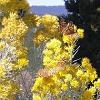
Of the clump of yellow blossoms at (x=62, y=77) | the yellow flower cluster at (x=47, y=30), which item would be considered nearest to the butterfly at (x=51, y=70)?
the clump of yellow blossoms at (x=62, y=77)

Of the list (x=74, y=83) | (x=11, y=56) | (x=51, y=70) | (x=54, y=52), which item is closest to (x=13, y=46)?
(x=11, y=56)

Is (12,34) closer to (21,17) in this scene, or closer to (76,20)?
(21,17)

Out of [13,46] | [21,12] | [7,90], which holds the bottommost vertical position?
[7,90]

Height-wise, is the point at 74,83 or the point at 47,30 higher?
the point at 47,30

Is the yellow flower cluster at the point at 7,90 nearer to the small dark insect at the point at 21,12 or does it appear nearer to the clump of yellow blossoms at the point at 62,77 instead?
the clump of yellow blossoms at the point at 62,77

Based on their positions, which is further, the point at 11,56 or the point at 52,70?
the point at 11,56

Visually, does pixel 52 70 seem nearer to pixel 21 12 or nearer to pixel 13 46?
pixel 13 46

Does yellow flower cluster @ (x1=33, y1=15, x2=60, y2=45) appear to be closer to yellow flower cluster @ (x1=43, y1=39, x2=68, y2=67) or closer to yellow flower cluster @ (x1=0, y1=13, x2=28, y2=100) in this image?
yellow flower cluster @ (x1=0, y1=13, x2=28, y2=100)

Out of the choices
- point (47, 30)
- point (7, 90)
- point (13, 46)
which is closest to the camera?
point (7, 90)

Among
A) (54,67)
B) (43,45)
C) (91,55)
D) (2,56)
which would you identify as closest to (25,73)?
(43,45)
